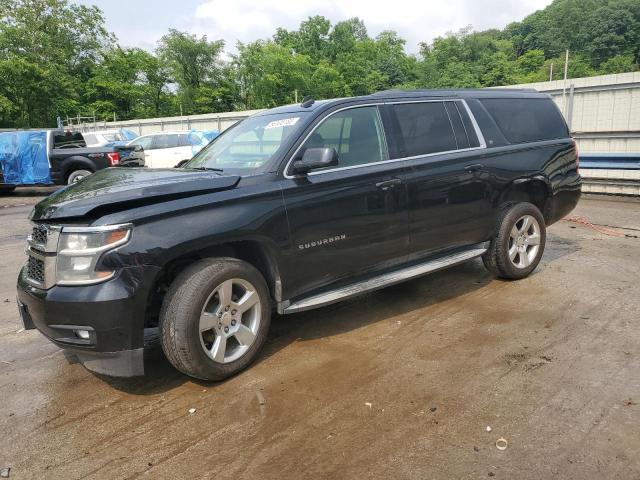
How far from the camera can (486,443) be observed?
271 centimetres

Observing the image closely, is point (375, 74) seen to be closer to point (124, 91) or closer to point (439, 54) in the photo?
point (439, 54)

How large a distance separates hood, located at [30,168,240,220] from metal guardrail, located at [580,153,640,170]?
9.97 m

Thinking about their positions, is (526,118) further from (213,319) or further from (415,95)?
(213,319)

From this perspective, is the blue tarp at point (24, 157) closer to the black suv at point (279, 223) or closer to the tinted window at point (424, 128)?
the black suv at point (279, 223)

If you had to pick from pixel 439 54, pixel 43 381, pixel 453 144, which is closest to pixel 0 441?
pixel 43 381

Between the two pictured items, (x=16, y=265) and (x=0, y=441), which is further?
(x=16, y=265)

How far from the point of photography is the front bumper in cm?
302

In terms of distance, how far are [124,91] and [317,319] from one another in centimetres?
5639

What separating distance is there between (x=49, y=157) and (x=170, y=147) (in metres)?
3.35

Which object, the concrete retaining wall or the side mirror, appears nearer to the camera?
the side mirror

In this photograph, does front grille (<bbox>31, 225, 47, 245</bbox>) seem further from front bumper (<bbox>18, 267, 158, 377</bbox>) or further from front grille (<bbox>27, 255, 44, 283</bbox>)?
front bumper (<bbox>18, 267, 158, 377</bbox>)

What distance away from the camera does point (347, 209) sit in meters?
3.99

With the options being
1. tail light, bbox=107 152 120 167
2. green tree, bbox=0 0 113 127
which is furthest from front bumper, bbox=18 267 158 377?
green tree, bbox=0 0 113 127

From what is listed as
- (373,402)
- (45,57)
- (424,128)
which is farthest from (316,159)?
(45,57)
